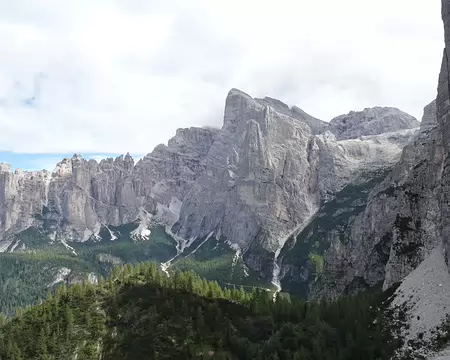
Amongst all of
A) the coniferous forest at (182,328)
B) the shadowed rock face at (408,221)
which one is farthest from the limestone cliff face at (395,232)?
the coniferous forest at (182,328)

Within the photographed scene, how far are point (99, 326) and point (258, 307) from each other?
1807 inches

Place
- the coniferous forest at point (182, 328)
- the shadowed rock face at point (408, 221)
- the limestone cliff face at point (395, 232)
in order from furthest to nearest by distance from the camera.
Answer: the limestone cliff face at point (395, 232) < the shadowed rock face at point (408, 221) < the coniferous forest at point (182, 328)

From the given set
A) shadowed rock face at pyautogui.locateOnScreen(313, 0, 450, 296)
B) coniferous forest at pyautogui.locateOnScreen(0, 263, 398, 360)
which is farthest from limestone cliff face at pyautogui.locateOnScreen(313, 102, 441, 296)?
coniferous forest at pyautogui.locateOnScreen(0, 263, 398, 360)

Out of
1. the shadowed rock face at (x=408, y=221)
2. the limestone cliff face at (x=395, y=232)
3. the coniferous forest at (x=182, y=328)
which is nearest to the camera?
the coniferous forest at (x=182, y=328)

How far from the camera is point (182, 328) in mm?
107562

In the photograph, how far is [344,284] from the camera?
187 m

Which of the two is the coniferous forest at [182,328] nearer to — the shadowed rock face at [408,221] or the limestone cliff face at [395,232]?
the shadowed rock face at [408,221]

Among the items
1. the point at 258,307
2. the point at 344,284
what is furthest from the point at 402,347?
the point at 344,284

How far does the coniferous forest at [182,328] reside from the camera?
9538cm

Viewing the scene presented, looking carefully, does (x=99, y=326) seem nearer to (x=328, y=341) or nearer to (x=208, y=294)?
(x=208, y=294)

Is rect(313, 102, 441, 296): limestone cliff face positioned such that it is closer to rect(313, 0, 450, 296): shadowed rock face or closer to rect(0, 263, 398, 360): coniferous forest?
rect(313, 0, 450, 296): shadowed rock face

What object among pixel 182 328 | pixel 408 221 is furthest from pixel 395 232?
pixel 182 328

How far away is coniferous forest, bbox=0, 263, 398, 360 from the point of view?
313ft

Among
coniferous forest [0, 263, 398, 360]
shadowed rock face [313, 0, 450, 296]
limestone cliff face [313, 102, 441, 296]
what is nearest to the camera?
coniferous forest [0, 263, 398, 360]
